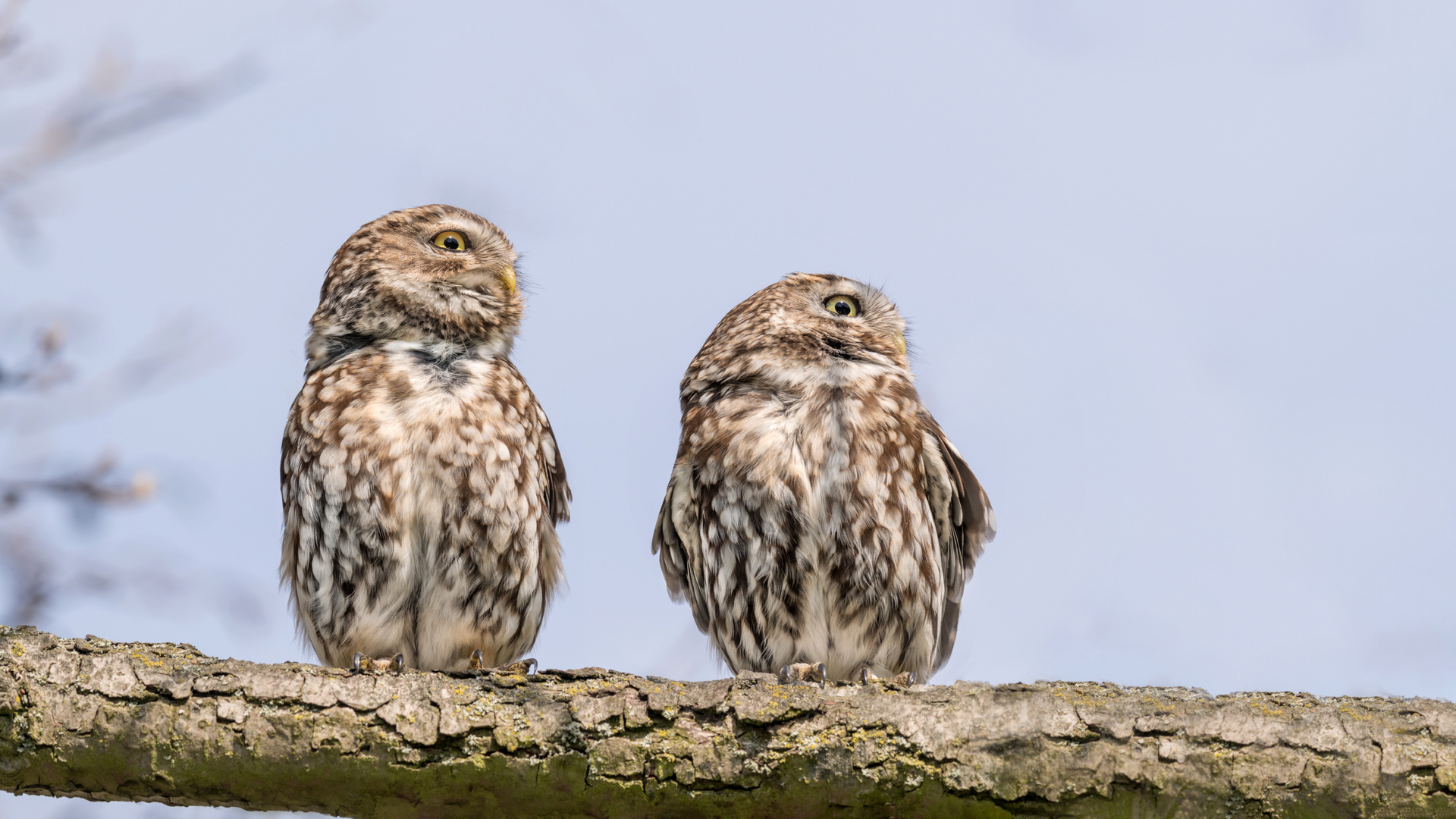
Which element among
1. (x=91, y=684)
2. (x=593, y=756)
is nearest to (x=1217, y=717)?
(x=593, y=756)

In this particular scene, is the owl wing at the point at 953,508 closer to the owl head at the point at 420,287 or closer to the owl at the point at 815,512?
the owl at the point at 815,512

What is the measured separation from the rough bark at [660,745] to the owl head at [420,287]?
2.01 m

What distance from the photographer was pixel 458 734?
9.68ft

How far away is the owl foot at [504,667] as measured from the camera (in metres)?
3.50

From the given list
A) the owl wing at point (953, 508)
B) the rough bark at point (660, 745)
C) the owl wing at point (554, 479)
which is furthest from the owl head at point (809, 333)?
the rough bark at point (660, 745)

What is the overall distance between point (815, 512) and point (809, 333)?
831 millimetres

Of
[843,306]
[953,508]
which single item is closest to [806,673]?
[953,508]

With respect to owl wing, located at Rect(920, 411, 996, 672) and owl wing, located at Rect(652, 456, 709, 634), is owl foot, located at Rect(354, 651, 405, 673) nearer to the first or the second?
owl wing, located at Rect(652, 456, 709, 634)

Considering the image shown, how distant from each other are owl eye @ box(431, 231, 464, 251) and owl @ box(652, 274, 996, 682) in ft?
3.51

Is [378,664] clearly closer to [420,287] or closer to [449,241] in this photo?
[420,287]

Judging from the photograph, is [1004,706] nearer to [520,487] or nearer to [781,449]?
[781,449]

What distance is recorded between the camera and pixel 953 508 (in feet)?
16.0

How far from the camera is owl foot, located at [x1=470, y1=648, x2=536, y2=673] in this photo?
350 centimetres

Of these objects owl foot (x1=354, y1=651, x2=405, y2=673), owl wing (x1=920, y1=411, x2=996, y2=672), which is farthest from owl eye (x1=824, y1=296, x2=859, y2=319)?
owl foot (x1=354, y1=651, x2=405, y2=673)
